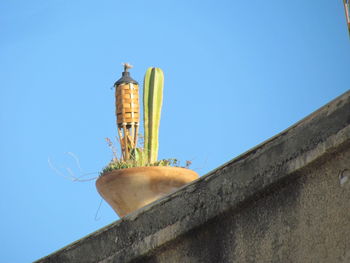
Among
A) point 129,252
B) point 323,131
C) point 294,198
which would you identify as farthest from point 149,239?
point 323,131

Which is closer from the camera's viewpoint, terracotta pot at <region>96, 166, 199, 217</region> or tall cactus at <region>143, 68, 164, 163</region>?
terracotta pot at <region>96, 166, 199, 217</region>

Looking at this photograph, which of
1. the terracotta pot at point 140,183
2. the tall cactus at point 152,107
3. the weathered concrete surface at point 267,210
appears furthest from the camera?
the tall cactus at point 152,107

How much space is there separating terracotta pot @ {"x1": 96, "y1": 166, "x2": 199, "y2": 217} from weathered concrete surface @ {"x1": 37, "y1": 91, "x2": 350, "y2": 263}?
1809mm

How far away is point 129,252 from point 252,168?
1.97ft

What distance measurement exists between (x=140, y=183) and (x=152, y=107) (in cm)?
106

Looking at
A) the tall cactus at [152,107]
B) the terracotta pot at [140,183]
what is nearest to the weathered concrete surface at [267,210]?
the terracotta pot at [140,183]

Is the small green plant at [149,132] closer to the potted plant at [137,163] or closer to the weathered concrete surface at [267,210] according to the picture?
the potted plant at [137,163]

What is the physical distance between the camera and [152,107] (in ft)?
18.1

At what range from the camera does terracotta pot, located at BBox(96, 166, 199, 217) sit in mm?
4543

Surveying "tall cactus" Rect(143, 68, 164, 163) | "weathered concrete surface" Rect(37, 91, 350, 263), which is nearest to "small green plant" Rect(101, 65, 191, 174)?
"tall cactus" Rect(143, 68, 164, 163)

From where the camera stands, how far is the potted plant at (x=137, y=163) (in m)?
4.56

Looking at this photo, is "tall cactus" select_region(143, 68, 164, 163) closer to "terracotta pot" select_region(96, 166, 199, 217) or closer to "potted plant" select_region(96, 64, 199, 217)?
"potted plant" select_region(96, 64, 199, 217)

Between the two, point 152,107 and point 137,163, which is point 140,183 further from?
point 152,107

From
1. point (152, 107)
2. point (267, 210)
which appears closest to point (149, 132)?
point (152, 107)
